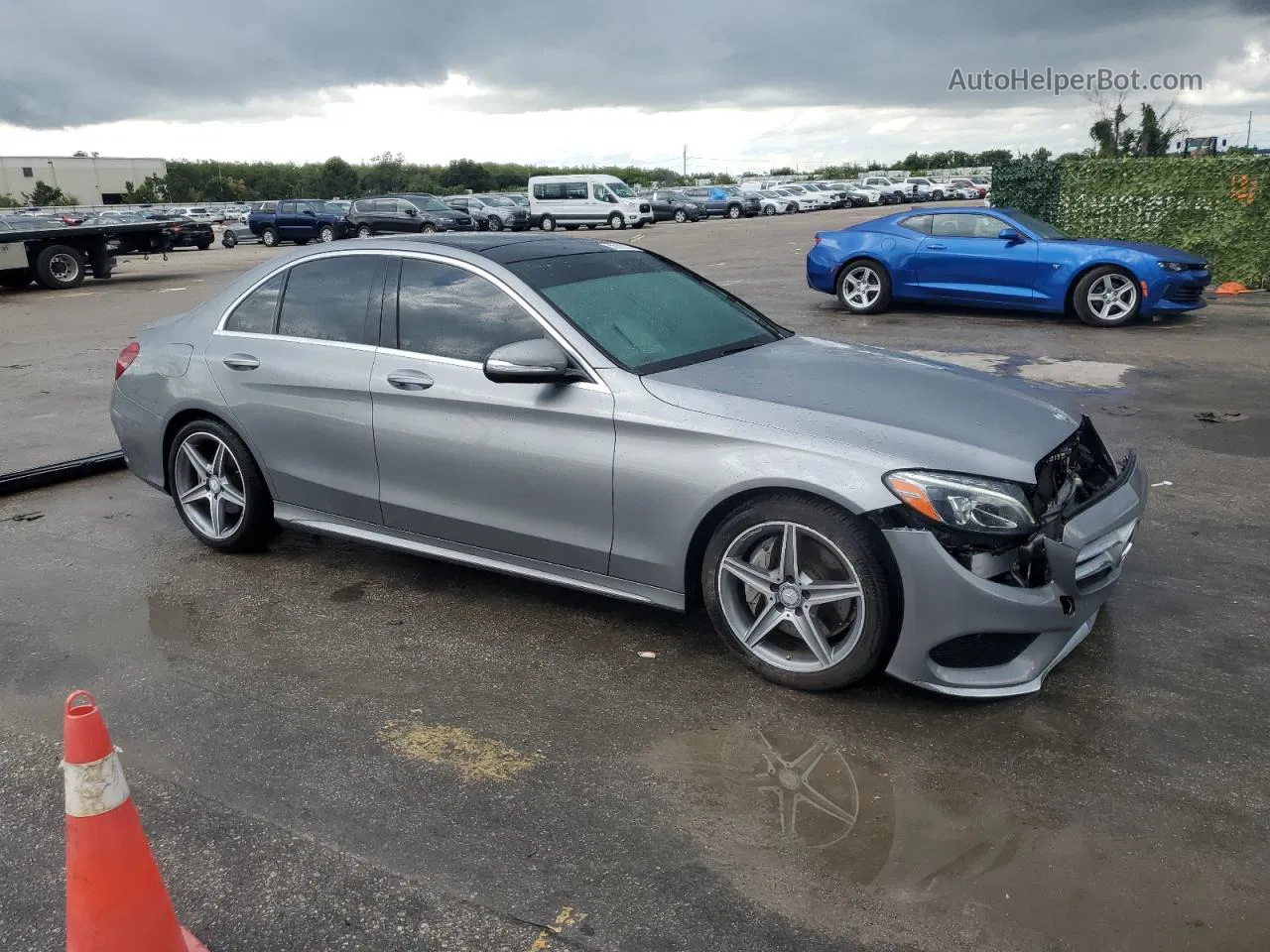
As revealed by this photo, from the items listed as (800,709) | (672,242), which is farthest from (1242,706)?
(672,242)

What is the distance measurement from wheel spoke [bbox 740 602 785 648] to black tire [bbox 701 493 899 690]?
2cm

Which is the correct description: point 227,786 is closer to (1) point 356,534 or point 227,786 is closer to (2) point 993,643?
(1) point 356,534

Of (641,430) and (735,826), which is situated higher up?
(641,430)

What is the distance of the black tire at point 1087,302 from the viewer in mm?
12406

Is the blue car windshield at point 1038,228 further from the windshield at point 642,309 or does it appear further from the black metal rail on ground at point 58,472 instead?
the black metal rail on ground at point 58,472

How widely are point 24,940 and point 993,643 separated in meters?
2.92

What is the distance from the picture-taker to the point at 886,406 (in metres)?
4.04

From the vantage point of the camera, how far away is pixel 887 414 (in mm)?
3947

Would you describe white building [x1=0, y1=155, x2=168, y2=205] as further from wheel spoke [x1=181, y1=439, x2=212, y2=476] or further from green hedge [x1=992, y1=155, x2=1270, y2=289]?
wheel spoke [x1=181, y1=439, x2=212, y2=476]

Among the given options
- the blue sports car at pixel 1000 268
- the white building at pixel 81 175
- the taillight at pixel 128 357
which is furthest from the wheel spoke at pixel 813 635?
the white building at pixel 81 175

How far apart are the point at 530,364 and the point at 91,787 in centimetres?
225

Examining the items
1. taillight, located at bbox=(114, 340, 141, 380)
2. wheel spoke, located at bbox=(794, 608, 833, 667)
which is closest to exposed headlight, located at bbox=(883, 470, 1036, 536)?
wheel spoke, located at bbox=(794, 608, 833, 667)

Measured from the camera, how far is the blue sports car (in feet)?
40.8

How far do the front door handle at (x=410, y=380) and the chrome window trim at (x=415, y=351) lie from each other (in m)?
0.09
